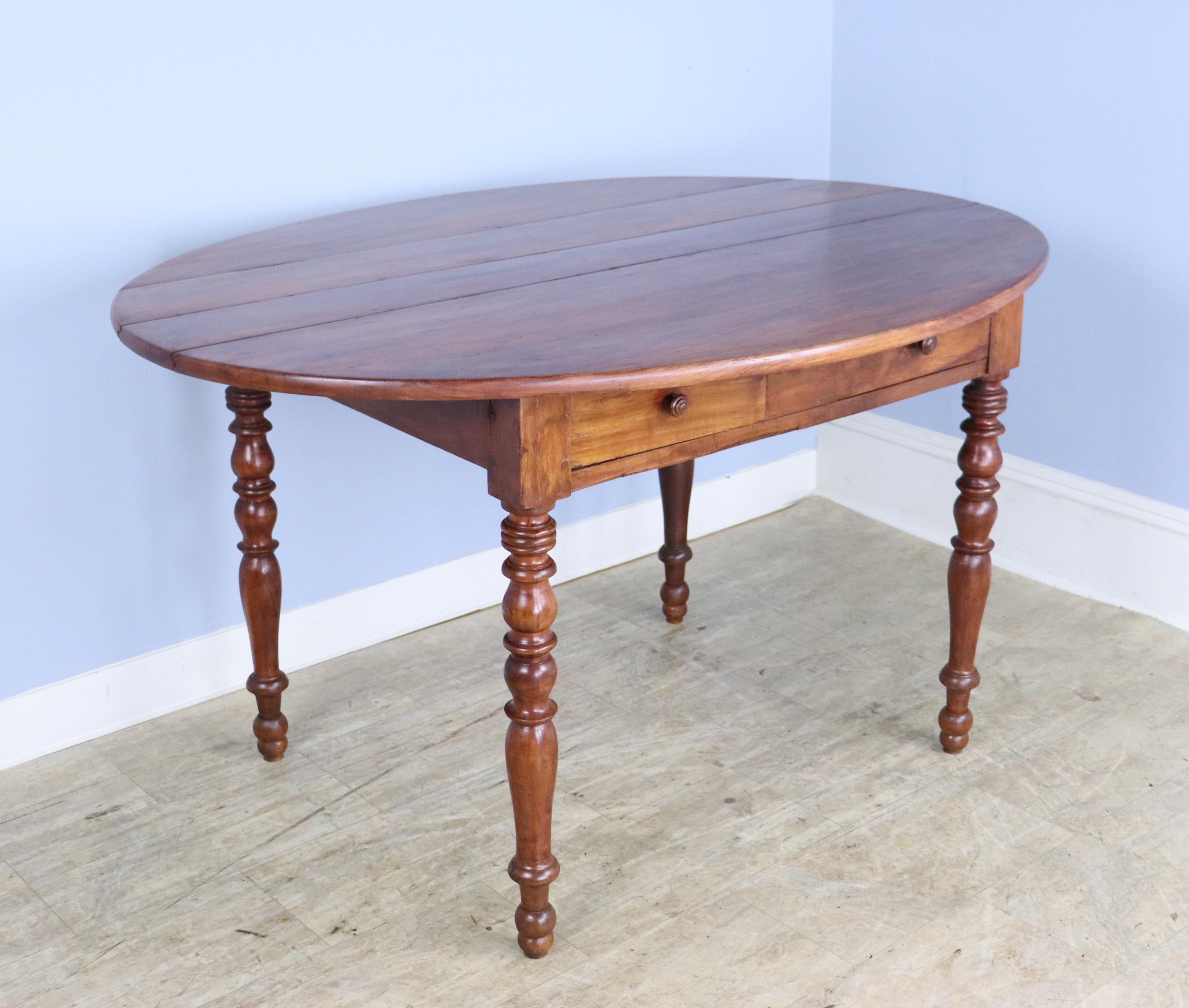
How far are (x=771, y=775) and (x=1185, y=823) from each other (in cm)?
62

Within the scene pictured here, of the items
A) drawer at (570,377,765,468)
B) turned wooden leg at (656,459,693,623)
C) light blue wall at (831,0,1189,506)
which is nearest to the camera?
drawer at (570,377,765,468)

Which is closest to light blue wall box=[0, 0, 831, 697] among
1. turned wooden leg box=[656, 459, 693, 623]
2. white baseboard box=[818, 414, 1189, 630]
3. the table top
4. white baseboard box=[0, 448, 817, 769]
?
white baseboard box=[0, 448, 817, 769]

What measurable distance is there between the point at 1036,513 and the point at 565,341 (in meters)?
1.57

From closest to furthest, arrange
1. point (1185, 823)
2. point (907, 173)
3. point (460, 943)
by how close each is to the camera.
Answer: point (460, 943), point (1185, 823), point (907, 173)

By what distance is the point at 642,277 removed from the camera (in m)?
1.88

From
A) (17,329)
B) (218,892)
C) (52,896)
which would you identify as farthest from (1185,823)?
(17,329)

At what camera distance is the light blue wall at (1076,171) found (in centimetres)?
247

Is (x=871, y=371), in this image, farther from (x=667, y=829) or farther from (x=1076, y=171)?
(x=1076, y=171)

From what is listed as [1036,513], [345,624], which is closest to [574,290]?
[345,624]

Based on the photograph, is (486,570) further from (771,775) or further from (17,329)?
(17,329)

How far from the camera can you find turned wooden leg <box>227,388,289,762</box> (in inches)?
80.0

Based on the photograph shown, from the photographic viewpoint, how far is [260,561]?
2.13 meters

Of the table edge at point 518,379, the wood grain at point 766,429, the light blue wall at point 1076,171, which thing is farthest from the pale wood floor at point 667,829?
the table edge at point 518,379

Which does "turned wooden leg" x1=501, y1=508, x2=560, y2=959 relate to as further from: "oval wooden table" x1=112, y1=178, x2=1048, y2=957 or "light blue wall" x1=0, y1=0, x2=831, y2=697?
"light blue wall" x1=0, y1=0, x2=831, y2=697
